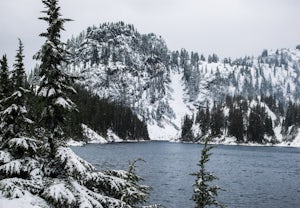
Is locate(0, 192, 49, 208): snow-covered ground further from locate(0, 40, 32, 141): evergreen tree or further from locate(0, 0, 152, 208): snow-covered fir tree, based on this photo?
locate(0, 40, 32, 141): evergreen tree

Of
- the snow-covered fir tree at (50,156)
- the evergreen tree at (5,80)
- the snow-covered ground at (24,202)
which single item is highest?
the evergreen tree at (5,80)

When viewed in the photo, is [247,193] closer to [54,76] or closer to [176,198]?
[176,198]

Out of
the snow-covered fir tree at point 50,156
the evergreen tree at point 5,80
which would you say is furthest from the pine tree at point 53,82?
the evergreen tree at point 5,80

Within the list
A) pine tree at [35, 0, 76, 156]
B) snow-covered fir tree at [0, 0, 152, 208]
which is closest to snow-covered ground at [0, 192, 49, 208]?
snow-covered fir tree at [0, 0, 152, 208]

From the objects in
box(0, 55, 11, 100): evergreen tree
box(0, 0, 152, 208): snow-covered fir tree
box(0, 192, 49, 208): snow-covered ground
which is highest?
box(0, 55, 11, 100): evergreen tree

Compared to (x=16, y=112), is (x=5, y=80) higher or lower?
higher

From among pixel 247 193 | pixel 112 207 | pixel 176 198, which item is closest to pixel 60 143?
pixel 112 207

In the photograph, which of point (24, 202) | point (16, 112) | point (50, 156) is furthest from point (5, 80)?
point (24, 202)

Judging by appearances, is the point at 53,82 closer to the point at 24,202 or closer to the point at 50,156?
the point at 50,156

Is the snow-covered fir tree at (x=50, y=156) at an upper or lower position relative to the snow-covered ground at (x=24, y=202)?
upper

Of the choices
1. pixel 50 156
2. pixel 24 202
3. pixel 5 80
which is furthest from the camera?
pixel 5 80

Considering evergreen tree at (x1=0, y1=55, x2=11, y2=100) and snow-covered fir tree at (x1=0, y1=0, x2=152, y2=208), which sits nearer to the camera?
snow-covered fir tree at (x1=0, y1=0, x2=152, y2=208)

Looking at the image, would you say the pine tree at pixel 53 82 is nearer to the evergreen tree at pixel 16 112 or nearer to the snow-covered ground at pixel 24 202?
the evergreen tree at pixel 16 112

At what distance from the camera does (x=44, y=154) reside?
1803 centimetres
